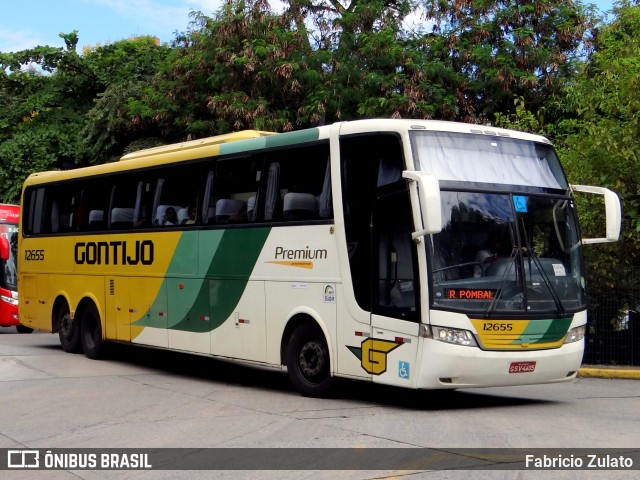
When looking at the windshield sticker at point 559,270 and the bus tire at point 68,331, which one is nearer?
the windshield sticker at point 559,270

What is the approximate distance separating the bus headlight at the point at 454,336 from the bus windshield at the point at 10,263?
19.0 m

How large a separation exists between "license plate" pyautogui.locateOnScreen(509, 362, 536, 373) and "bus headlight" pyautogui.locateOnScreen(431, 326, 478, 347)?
578 millimetres

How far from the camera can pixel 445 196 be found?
10.8 metres

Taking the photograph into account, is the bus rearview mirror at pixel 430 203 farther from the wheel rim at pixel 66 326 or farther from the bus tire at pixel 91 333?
the wheel rim at pixel 66 326

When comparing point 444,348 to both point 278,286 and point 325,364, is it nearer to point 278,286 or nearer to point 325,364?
point 325,364

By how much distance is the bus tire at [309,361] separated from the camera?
11961mm

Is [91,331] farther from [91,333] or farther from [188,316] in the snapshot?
[188,316]

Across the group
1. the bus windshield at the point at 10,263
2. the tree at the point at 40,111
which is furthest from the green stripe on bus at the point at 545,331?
the tree at the point at 40,111

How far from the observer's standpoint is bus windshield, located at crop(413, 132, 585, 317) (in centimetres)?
1062

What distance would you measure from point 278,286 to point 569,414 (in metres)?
4.18

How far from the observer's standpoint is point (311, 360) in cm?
1223

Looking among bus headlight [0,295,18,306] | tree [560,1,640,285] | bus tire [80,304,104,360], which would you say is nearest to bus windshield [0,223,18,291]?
bus headlight [0,295,18,306]

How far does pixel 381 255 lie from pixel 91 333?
27.9 ft

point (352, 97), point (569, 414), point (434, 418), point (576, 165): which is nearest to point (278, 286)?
point (434, 418)
